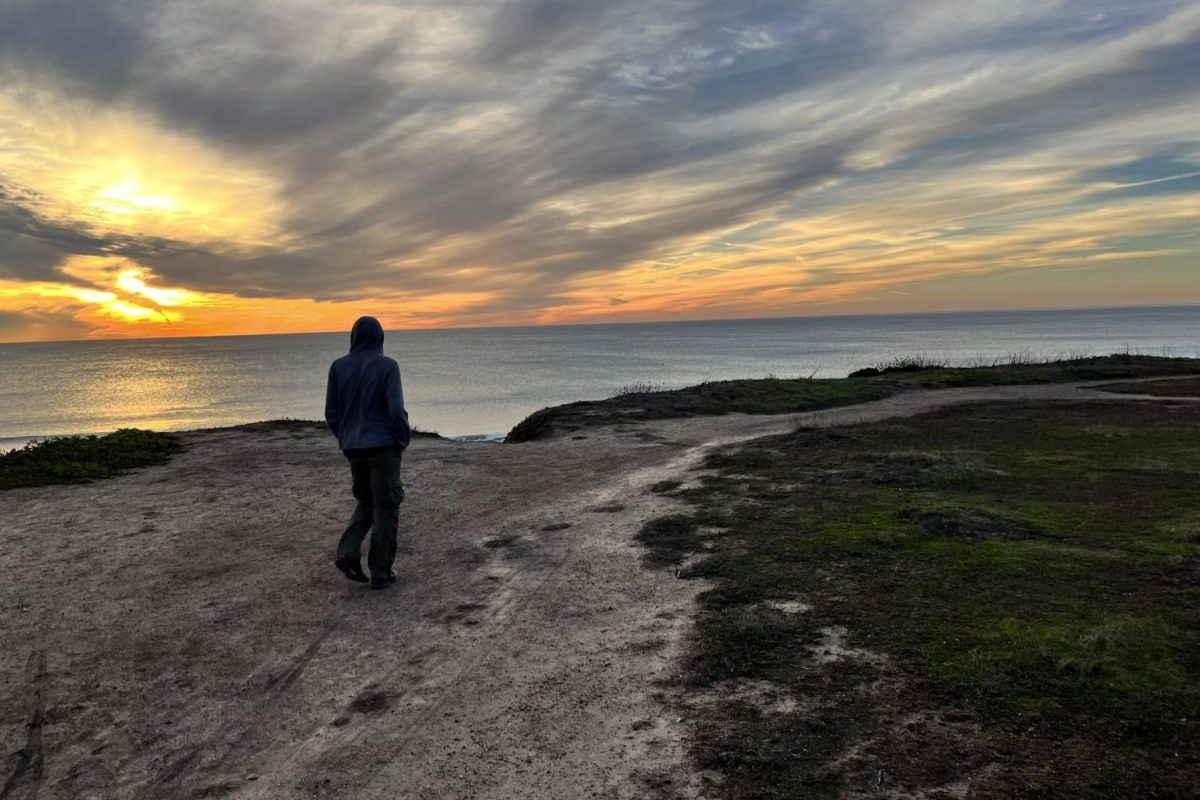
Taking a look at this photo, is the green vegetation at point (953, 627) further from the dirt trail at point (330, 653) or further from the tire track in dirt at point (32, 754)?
the tire track in dirt at point (32, 754)

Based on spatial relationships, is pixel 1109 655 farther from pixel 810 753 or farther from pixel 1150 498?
pixel 1150 498

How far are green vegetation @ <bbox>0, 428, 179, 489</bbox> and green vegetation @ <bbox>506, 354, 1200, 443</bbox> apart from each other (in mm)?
9225

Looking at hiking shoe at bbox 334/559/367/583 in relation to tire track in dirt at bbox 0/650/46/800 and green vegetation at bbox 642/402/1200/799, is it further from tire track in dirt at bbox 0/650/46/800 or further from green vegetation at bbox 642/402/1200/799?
green vegetation at bbox 642/402/1200/799

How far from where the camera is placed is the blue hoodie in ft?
24.4

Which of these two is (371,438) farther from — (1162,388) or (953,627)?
(1162,388)

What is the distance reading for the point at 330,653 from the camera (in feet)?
19.8

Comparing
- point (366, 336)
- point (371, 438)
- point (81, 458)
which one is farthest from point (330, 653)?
point (81, 458)

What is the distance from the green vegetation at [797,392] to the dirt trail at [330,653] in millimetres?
9901

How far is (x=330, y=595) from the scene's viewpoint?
7.43 m

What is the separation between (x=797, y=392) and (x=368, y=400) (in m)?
21.0

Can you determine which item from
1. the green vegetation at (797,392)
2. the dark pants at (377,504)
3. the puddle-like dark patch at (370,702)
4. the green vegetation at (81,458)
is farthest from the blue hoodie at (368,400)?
the green vegetation at (797,392)

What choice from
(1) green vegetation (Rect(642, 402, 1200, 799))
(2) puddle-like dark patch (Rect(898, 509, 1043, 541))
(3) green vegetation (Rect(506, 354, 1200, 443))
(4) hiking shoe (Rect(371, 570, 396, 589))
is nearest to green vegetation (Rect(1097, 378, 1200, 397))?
(3) green vegetation (Rect(506, 354, 1200, 443))

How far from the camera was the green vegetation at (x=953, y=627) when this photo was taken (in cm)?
407

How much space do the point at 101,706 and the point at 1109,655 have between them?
290 inches
